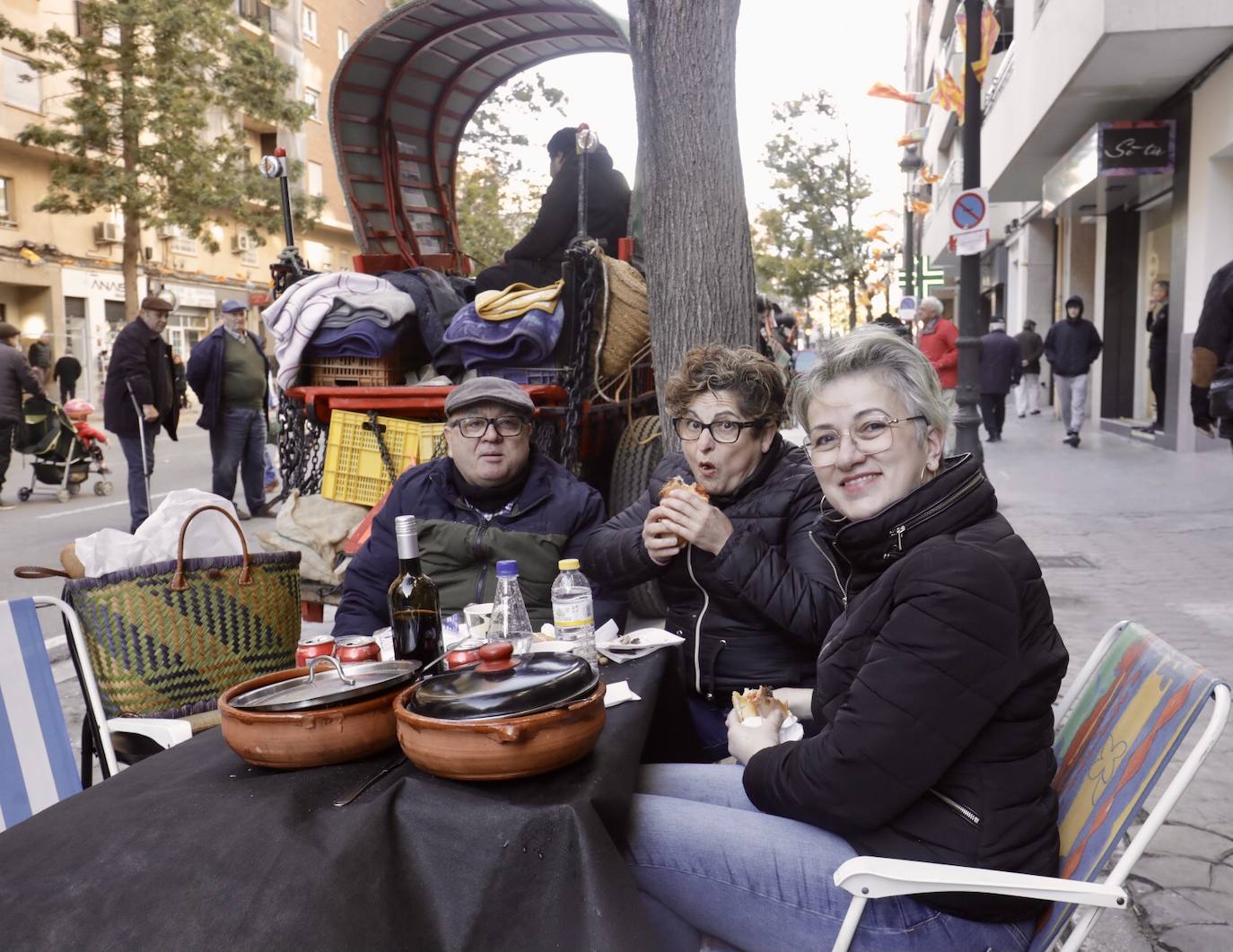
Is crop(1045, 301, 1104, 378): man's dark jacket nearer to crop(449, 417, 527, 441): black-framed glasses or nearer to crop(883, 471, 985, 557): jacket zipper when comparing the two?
crop(449, 417, 527, 441): black-framed glasses

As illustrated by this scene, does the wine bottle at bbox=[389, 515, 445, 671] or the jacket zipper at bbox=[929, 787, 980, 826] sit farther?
the wine bottle at bbox=[389, 515, 445, 671]

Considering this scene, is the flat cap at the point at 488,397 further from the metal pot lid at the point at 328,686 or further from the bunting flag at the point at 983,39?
A: the bunting flag at the point at 983,39

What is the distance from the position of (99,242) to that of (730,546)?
31.1 m

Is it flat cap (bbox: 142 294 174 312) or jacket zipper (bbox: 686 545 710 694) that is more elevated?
flat cap (bbox: 142 294 174 312)

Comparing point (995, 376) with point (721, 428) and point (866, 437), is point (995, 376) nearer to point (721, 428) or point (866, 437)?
point (721, 428)

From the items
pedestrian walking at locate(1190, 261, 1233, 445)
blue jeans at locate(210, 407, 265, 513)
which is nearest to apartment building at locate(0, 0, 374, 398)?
blue jeans at locate(210, 407, 265, 513)

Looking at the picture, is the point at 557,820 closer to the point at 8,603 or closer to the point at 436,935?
the point at 436,935

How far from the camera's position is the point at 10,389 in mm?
11094

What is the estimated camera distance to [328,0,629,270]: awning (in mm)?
7527

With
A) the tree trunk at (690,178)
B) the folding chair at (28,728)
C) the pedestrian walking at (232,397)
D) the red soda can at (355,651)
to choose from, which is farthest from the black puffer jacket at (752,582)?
the pedestrian walking at (232,397)

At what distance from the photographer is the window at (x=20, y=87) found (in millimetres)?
25031

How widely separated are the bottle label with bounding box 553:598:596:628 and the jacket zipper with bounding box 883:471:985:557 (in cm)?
96

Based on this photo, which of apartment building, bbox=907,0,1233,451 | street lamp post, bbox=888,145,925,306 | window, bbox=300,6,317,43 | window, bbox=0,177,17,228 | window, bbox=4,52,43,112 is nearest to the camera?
apartment building, bbox=907,0,1233,451

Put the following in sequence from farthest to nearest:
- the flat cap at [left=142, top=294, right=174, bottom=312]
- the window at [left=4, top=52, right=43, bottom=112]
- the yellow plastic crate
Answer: the window at [left=4, top=52, right=43, bottom=112]
the flat cap at [left=142, top=294, right=174, bottom=312]
the yellow plastic crate
